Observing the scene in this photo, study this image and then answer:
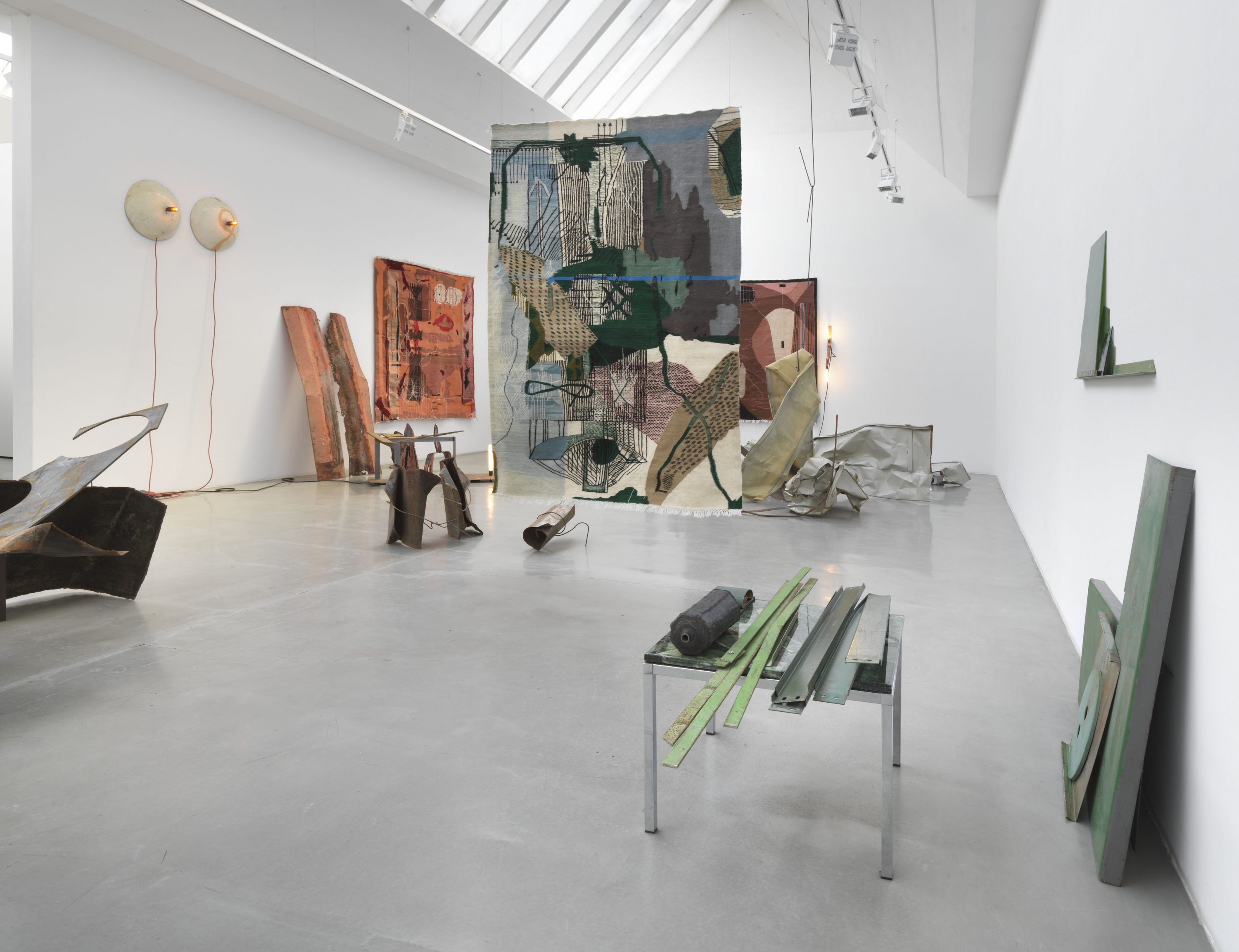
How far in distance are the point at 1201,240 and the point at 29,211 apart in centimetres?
715

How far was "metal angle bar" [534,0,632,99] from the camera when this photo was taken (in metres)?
9.98

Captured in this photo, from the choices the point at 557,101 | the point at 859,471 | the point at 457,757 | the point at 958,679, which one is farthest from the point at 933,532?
the point at 557,101

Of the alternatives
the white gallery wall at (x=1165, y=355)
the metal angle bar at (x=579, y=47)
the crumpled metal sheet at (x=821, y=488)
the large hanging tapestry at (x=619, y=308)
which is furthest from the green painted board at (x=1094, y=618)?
the metal angle bar at (x=579, y=47)

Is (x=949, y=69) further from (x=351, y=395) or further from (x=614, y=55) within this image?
(x=351, y=395)

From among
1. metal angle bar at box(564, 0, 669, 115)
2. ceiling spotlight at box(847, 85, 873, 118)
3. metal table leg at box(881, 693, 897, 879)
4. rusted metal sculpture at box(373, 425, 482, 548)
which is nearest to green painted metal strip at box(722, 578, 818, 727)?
metal table leg at box(881, 693, 897, 879)

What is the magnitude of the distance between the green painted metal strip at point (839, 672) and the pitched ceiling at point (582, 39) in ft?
27.7

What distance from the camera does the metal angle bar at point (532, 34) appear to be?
9.48 metres

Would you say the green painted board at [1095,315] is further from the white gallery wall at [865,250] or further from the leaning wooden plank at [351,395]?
the white gallery wall at [865,250]

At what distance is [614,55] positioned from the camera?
10875 millimetres

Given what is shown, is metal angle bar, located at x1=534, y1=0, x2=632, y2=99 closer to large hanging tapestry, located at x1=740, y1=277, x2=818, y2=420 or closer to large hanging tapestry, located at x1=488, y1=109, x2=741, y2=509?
large hanging tapestry, located at x1=740, y1=277, x2=818, y2=420

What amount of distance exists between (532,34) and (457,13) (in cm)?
108

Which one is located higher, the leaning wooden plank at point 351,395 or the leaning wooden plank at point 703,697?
the leaning wooden plank at point 351,395

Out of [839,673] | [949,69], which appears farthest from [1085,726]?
[949,69]

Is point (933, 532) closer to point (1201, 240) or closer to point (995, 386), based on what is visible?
point (1201, 240)
